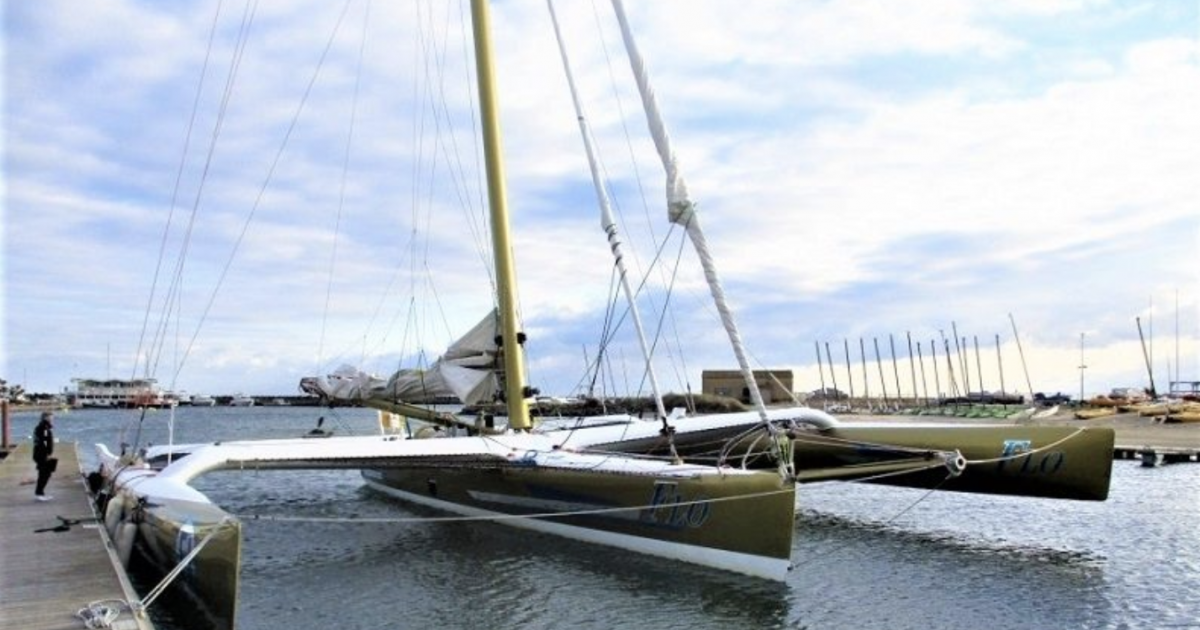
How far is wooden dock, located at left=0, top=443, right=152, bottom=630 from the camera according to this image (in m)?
6.88

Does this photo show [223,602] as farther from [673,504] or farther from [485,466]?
[485,466]

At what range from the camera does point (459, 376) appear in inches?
619

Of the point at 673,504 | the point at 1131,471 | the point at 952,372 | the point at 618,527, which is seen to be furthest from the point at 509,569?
the point at 952,372

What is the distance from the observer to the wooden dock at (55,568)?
688 centimetres

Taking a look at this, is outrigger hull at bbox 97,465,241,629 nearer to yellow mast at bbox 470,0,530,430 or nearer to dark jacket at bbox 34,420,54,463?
dark jacket at bbox 34,420,54,463

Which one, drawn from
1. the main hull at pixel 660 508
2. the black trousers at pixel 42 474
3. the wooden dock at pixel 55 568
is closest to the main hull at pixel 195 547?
the wooden dock at pixel 55 568

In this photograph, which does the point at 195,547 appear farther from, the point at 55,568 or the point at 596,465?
the point at 596,465

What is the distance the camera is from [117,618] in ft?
22.0

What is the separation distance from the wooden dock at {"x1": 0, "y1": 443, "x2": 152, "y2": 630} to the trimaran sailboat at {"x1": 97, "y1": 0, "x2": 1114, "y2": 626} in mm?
389

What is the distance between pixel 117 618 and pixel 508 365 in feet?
27.9

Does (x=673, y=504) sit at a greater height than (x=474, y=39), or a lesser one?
lesser

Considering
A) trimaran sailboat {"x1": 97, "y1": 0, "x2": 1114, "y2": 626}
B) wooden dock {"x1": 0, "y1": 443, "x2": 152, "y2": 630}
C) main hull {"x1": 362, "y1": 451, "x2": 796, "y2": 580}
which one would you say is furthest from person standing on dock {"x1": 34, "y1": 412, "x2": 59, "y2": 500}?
main hull {"x1": 362, "y1": 451, "x2": 796, "y2": 580}

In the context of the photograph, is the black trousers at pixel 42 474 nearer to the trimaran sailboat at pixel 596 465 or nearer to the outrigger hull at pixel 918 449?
the trimaran sailboat at pixel 596 465

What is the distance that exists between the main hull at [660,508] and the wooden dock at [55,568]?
4.76 m
